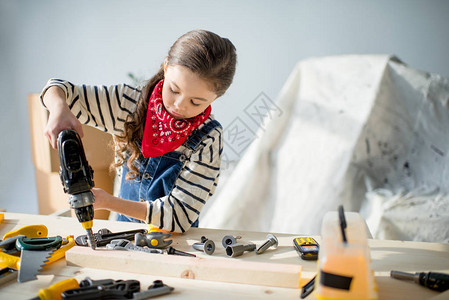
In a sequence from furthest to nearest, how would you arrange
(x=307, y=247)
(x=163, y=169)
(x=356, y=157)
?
(x=356, y=157)
(x=163, y=169)
(x=307, y=247)

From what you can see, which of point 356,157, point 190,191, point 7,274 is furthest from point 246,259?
point 356,157

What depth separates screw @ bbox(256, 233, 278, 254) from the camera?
0.88 meters

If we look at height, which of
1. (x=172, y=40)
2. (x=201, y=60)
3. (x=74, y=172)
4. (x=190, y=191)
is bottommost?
(x=190, y=191)

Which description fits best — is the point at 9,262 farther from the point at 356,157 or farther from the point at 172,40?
the point at 172,40

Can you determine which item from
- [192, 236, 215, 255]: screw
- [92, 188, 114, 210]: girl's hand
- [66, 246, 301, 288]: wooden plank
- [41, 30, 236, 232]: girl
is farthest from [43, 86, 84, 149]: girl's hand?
[192, 236, 215, 255]: screw

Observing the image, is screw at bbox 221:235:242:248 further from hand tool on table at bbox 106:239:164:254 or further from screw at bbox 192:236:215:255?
hand tool on table at bbox 106:239:164:254

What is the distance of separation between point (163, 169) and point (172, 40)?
179 cm

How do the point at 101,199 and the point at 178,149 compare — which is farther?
the point at 178,149

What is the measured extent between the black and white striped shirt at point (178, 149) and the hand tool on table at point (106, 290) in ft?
0.91

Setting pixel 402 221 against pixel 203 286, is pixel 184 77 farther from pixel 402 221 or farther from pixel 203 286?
pixel 402 221

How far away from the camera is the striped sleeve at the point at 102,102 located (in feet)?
3.47

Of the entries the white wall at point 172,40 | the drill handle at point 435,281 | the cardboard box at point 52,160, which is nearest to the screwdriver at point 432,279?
the drill handle at point 435,281

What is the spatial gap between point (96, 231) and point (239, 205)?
1.33 metres

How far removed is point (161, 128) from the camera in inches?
42.4
